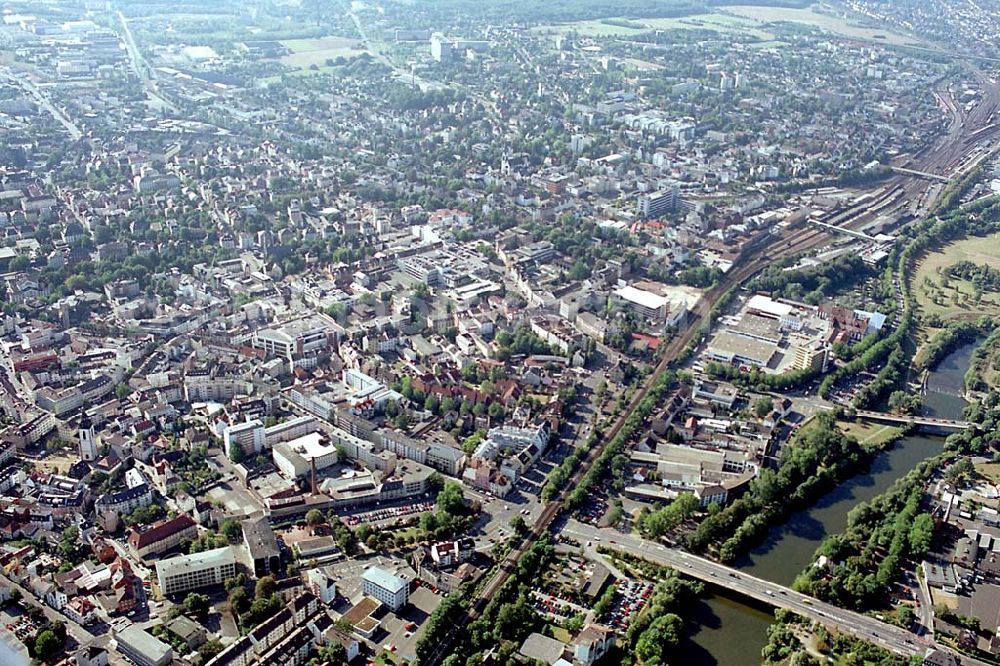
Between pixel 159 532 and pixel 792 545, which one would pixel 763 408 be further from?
pixel 159 532

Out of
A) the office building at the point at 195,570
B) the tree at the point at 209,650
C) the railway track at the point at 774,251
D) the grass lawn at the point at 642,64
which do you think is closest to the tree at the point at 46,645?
the office building at the point at 195,570

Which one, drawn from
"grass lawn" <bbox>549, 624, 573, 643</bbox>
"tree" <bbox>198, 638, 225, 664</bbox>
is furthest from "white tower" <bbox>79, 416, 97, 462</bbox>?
"grass lawn" <bbox>549, 624, 573, 643</bbox>

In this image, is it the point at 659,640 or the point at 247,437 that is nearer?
the point at 659,640

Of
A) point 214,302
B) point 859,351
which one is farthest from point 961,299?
point 214,302

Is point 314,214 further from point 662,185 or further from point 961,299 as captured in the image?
point 961,299

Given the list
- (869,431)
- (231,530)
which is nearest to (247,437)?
(231,530)

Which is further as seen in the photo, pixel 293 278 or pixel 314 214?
pixel 314 214
